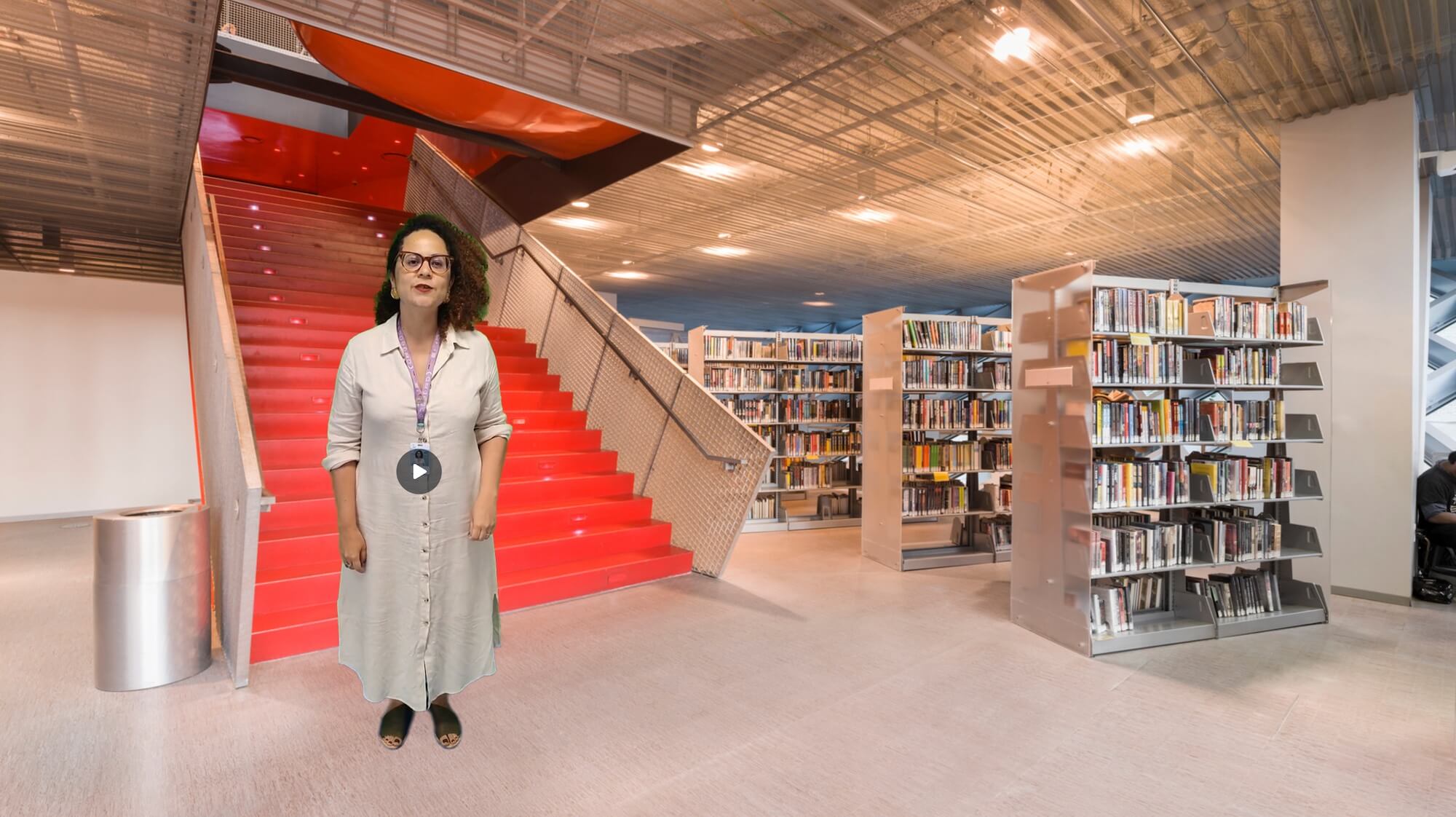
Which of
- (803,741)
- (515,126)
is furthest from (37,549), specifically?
(803,741)

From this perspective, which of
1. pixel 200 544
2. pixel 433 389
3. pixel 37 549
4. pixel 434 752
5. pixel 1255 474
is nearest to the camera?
pixel 433 389

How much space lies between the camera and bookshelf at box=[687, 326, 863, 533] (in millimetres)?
8422

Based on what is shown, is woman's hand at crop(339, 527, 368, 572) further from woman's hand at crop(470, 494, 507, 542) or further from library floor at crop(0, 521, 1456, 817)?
library floor at crop(0, 521, 1456, 817)

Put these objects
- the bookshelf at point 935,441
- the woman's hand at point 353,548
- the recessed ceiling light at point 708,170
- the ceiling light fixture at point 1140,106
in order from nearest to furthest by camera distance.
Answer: the woman's hand at point 353,548
the ceiling light fixture at point 1140,106
the bookshelf at point 935,441
the recessed ceiling light at point 708,170

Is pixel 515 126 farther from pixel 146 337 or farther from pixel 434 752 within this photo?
pixel 146 337

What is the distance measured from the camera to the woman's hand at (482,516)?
2.07 meters

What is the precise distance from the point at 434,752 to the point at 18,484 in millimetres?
8480

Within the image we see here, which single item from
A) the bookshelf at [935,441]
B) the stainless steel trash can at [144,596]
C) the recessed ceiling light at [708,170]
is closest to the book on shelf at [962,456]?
the bookshelf at [935,441]

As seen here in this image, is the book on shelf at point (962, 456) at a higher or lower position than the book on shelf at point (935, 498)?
higher

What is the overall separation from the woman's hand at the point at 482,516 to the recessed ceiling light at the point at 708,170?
17.8 feet

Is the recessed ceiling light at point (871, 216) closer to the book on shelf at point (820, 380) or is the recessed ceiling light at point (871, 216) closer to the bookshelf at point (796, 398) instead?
the bookshelf at point (796, 398)

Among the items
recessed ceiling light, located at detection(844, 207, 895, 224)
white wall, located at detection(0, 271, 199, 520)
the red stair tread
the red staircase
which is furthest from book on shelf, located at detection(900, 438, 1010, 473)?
white wall, located at detection(0, 271, 199, 520)

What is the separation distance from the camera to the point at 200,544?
10.7 ft

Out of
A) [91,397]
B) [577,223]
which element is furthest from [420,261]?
[91,397]
